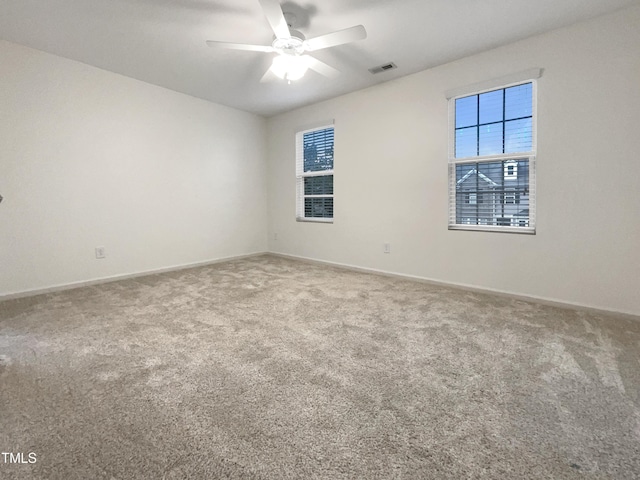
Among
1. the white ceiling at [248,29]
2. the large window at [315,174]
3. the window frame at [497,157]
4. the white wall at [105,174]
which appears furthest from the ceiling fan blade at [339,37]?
the white wall at [105,174]

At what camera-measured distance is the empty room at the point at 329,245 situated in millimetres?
1190

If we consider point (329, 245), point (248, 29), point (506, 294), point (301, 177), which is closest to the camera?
point (248, 29)

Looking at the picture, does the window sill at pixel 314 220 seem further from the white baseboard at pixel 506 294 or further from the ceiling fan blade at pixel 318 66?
the ceiling fan blade at pixel 318 66

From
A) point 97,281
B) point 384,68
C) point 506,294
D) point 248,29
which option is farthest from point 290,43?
point 97,281

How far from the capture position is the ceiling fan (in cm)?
203

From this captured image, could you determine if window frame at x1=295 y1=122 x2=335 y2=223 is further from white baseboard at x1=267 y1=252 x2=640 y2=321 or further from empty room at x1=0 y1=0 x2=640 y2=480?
white baseboard at x1=267 y1=252 x2=640 y2=321

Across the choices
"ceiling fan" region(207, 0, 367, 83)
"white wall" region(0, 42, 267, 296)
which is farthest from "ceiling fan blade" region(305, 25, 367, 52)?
"white wall" region(0, 42, 267, 296)

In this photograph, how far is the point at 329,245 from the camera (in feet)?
14.8

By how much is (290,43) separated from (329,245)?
2.73 meters

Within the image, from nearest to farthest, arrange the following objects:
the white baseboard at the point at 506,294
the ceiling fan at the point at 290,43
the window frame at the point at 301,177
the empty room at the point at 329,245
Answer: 1. the empty room at the point at 329,245
2. the ceiling fan at the point at 290,43
3. the white baseboard at the point at 506,294
4. the window frame at the point at 301,177

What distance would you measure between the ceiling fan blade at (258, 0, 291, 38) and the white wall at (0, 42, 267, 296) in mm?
2491

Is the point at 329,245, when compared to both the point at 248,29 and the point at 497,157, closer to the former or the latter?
the point at 497,157

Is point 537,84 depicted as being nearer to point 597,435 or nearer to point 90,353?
point 597,435

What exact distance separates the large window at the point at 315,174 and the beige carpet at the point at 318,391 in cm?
229
